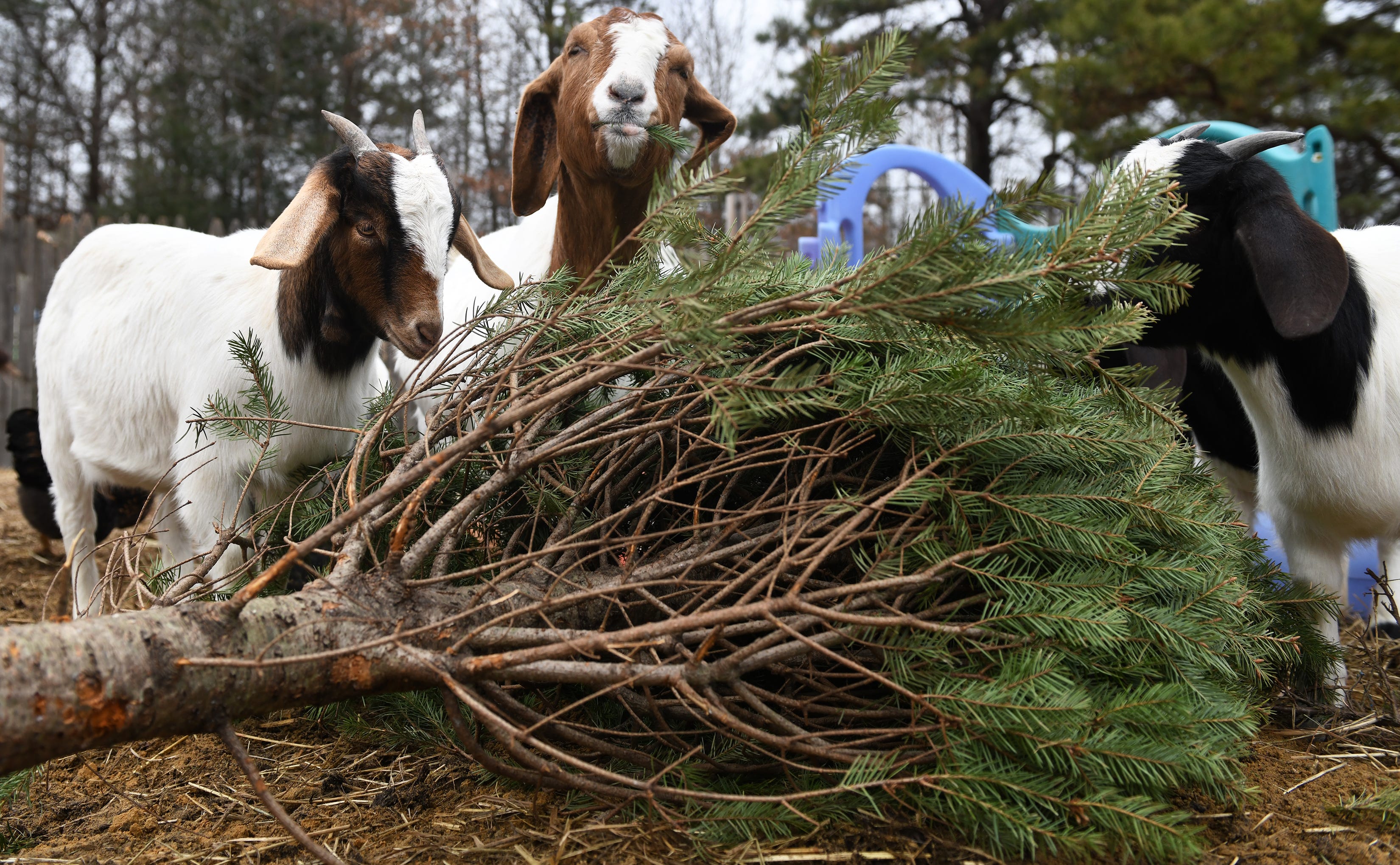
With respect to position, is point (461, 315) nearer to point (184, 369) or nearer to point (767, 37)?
point (184, 369)

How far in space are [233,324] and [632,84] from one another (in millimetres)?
1511

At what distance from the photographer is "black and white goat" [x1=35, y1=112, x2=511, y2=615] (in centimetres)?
261

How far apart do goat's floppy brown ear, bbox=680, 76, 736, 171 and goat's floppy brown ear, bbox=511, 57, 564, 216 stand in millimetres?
495

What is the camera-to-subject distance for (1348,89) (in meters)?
8.73

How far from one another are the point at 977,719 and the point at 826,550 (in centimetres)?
38

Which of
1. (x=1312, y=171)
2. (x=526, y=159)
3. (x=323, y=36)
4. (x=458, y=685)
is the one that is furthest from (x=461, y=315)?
(x=323, y=36)

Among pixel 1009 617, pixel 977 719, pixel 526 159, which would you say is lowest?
pixel 977 719

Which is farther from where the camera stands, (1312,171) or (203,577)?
(1312,171)

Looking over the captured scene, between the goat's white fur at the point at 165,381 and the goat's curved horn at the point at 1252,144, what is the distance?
2.72 meters

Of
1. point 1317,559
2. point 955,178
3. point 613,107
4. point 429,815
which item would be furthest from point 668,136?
point 955,178

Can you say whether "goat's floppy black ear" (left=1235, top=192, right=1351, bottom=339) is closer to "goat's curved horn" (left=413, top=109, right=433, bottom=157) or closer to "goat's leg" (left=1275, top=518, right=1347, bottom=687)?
"goat's leg" (left=1275, top=518, right=1347, bottom=687)

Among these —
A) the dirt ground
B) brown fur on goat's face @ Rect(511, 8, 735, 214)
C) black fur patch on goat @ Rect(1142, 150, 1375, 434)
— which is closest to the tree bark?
the dirt ground

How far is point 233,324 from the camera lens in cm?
295

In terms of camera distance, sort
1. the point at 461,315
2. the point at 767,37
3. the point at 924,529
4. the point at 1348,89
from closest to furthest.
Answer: the point at 924,529
the point at 461,315
the point at 1348,89
the point at 767,37
